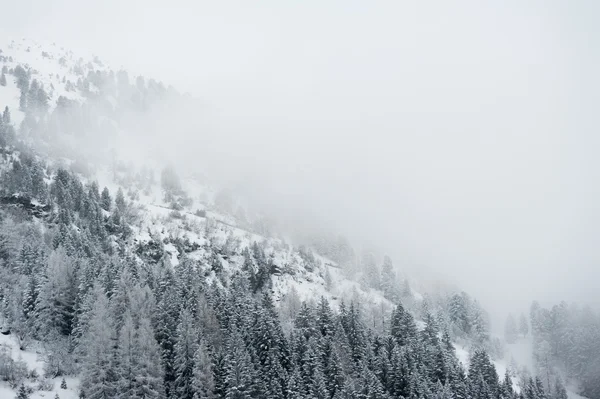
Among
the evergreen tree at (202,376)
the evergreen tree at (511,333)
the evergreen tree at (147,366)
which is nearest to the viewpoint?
the evergreen tree at (147,366)

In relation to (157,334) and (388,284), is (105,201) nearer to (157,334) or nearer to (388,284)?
(157,334)

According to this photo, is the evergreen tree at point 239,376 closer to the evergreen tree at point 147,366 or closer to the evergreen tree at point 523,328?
the evergreen tree at point 147,366

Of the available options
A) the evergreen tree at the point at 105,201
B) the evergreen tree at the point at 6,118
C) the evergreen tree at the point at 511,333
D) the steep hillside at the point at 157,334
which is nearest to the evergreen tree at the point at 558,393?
the steep hillside at the point at 157,334

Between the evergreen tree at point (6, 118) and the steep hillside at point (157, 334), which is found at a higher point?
the evergreen tree at point (6, 118)

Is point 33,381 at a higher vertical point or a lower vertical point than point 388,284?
lower

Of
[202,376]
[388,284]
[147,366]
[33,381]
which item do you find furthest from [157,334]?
[388,284]

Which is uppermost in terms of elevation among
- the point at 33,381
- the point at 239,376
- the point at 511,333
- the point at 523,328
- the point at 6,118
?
the point at 6,118

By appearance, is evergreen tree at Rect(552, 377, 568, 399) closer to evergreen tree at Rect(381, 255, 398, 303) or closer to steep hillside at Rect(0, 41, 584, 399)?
steep hillside at Rect(0, 41, 584, 399)

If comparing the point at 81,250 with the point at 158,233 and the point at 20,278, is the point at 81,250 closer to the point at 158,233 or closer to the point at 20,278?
the point at 20,278

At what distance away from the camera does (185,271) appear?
323 feet

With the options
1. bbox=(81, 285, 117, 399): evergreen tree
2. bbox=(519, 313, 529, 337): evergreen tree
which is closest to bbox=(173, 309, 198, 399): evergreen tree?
bbox=(81, 285, 117, 399): evergreen tree

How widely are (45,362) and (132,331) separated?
548 inches

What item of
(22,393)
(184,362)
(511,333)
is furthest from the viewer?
(511,333)

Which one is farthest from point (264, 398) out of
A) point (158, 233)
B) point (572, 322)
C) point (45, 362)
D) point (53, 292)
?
point (572, 322)
